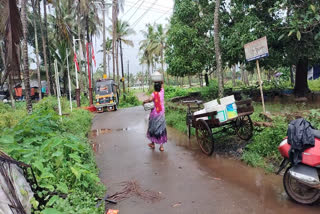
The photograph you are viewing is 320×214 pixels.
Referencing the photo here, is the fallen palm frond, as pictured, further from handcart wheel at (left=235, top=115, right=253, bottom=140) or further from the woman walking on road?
handcart wheel at (left=235, top=115, right=253, bottom=140)

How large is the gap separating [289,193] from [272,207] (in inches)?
14.8

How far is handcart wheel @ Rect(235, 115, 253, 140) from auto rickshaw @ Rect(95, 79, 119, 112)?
47.4ft

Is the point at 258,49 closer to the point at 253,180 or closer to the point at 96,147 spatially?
the point at 253,180

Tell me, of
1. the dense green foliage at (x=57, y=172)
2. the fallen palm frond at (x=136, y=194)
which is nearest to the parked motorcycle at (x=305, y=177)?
the fallen palm frond at (x=136, y=194)

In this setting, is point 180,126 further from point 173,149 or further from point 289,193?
point 289,193

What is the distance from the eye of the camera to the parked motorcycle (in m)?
3.44

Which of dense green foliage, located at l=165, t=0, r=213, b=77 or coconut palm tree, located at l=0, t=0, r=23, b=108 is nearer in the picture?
coconut palm tree, located at l=0, t=0, r=23, b=108

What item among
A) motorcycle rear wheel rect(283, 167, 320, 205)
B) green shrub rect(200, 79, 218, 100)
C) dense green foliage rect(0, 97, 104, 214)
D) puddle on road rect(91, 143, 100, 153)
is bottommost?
puddle on road rect(91, 143, 100, 153)

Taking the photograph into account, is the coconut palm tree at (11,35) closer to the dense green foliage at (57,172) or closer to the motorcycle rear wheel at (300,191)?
the dense green foliage at (57,172)

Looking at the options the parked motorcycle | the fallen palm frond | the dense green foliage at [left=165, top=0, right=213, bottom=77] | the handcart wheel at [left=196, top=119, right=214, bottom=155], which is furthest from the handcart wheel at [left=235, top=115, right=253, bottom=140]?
the dense green foliage at [left=165, top=0, right=213, bottom=77]

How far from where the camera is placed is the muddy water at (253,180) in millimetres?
3608

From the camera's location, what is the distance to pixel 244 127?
6.42 m

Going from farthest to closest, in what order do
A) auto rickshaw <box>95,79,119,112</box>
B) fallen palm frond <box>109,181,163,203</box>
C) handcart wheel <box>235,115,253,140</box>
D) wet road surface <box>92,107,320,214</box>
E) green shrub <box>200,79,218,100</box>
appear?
auto rickshaw <box>95,79,119,112</box>, green shrub <box>200,79,218,100</box>, handcart wheel <box>235,115,253,140</box>, fallen palm frond <box>109,181,163,203</box>, wet road surface <box>92,107,320,214</box>

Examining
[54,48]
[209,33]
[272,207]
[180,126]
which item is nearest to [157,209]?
[272,207]
